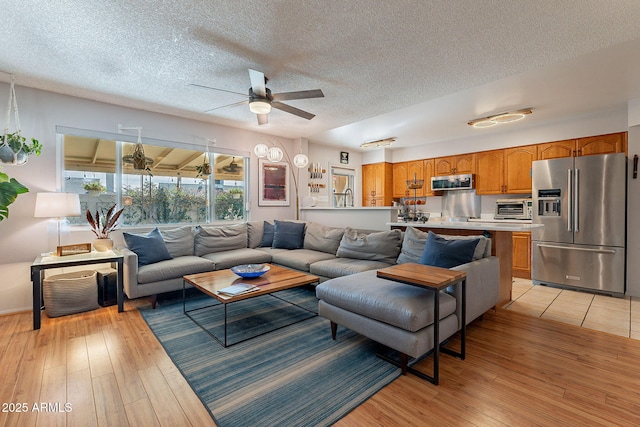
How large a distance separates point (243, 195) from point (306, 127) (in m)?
1.65

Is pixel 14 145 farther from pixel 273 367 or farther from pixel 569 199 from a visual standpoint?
pixel 569 199

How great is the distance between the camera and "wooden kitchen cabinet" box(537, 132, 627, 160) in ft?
13.3

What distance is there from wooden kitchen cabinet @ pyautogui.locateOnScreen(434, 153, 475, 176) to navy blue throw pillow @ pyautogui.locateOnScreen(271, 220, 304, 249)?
3436mm

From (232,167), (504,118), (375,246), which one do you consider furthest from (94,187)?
(504,118)

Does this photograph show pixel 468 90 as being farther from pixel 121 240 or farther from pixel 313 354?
pixel 121 240

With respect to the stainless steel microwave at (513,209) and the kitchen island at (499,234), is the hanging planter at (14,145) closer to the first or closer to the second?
the kitchen island at (499,234)

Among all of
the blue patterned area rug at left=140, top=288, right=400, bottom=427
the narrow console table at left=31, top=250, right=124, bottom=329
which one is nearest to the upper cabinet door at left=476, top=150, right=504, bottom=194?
the blue patterned area rug at left=140, top=288, right=400, bottom=427

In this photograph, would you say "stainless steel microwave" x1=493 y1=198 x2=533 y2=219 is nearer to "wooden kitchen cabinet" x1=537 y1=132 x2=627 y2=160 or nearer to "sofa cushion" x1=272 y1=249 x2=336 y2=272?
"wooden kitchen cabinet" x1=537 y1=132 x2=627 y2=160

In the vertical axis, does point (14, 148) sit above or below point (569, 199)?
above

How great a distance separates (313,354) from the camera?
220cm

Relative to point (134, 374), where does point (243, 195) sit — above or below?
above

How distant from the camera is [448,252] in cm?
256

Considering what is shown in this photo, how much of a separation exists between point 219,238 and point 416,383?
10.8ft

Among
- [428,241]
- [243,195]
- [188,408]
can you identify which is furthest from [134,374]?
[243,195]
